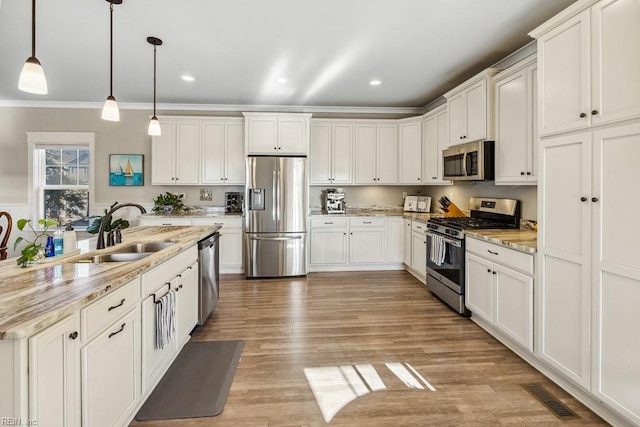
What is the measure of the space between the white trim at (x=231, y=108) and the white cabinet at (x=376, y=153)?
1.31ft

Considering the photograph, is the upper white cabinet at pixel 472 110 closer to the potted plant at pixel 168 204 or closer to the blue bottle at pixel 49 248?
the blue bottle at pixel 49 248

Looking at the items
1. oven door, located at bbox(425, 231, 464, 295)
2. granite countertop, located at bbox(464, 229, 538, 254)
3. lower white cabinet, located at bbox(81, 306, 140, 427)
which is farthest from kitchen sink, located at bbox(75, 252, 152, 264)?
oven door, located at bbox(425, 231, 464, 295)

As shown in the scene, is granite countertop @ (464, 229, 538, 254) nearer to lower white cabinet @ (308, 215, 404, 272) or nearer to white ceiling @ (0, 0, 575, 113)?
white ceiling @ (0, 0, 575, 113)

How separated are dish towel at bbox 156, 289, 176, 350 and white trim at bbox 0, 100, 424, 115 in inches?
156

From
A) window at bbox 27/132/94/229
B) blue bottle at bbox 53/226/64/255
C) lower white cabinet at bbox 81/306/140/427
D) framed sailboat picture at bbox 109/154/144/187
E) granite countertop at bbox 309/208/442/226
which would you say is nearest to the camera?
lower white cabinet at bbox 81/306/140/427

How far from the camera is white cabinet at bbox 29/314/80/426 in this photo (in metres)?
1.05

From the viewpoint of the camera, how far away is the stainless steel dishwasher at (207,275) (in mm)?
2992

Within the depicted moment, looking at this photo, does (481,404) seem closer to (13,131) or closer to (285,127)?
(285,127)

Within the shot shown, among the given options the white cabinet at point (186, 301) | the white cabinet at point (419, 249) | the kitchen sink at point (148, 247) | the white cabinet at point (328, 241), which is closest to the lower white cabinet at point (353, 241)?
the white cabinet at point (328, 241)

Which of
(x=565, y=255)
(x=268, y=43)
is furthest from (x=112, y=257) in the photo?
(x=565, y=255)

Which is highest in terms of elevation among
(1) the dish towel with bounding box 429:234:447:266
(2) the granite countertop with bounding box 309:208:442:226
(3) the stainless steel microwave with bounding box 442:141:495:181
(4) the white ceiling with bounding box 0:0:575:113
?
(4) the white ceiling with bounding box 0:0:575:113

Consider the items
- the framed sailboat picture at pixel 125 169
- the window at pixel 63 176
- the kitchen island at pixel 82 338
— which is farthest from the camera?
the framed sailboat picture at pixel 125 169

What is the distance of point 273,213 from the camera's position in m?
4.82

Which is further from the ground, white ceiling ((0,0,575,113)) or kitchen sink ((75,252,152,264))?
white ceiling ((0,0,575,113))
